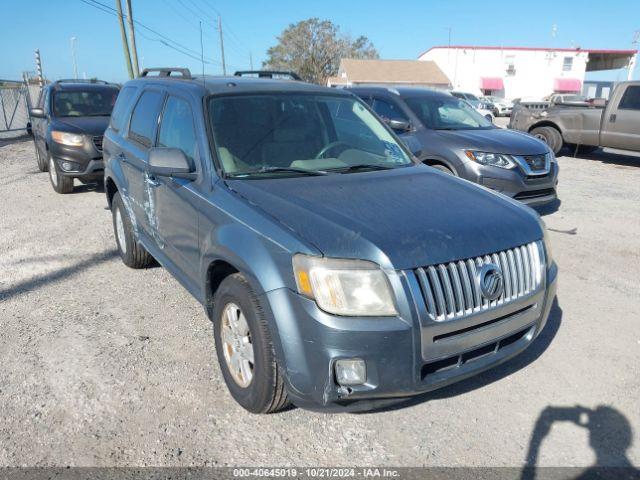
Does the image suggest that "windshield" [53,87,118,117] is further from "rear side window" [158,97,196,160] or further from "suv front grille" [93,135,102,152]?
"rear side window" [158,97,196,160]

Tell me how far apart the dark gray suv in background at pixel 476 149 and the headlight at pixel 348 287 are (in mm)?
3967

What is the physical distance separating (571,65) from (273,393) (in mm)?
63125

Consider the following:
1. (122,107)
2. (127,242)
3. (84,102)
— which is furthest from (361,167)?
(84,102)

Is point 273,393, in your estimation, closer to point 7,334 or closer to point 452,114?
point 7,334

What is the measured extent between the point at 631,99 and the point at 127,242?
11.3 m

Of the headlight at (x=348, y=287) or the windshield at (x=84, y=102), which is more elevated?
the windshield at (x=84, y=102)

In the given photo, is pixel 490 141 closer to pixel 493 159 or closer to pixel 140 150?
pixel 493 159

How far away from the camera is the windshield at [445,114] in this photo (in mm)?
7797

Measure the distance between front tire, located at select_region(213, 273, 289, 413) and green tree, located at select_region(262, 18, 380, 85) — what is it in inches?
2670

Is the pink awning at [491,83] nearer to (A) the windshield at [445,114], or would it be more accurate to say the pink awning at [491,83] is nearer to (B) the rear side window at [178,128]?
(A) the windshield at [445,114]

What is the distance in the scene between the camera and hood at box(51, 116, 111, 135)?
8609 millimetres

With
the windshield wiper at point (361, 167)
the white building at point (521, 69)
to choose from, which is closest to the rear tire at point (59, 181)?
the windshield wiper at point (361, 167)

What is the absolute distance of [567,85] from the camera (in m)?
56.0

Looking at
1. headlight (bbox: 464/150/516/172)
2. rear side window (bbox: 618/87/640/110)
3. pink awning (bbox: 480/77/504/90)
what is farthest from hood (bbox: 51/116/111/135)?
pink awning (bbox: 480/77/504/90)
